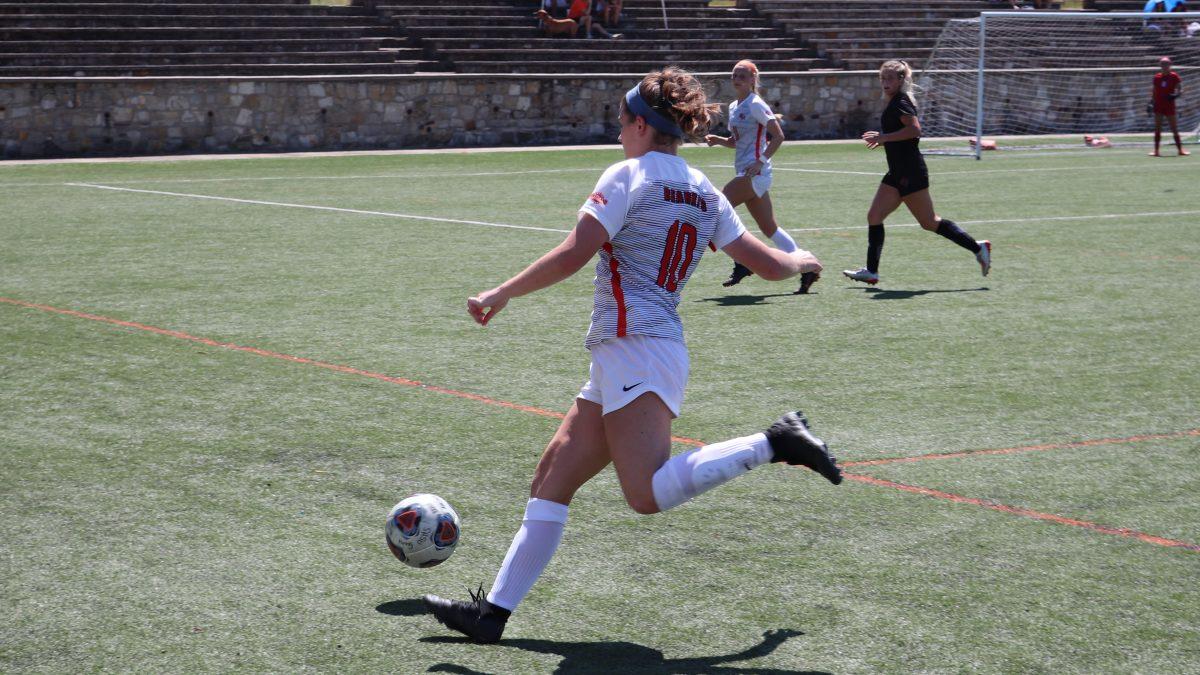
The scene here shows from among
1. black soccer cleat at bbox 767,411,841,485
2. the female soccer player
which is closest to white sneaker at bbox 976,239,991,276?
the female soccer player

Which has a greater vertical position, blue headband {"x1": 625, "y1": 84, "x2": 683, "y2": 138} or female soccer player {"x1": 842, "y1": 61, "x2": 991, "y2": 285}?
blue headband {"x1": 625, "y1": 84, "x2": 683, "y2": 138}

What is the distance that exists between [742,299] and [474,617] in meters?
7.48

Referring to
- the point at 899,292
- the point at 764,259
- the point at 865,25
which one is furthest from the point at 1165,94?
the point at 764,259

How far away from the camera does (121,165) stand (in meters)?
26.1

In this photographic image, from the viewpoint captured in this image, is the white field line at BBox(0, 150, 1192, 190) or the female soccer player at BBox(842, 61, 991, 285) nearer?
the female soccer player at BBox(842, 61, 991, 285)

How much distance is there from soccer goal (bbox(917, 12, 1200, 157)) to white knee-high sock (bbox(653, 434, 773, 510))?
1306 inches

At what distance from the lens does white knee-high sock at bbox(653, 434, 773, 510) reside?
14.3 feet

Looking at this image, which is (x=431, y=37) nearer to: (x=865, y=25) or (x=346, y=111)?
(x=346, y=111)

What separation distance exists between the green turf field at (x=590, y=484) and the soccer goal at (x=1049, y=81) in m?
23.1

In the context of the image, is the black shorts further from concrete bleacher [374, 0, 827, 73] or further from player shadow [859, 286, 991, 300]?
concrete bleacher [374, 0, 827, 73]

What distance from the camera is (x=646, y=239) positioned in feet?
Answer: 14.9

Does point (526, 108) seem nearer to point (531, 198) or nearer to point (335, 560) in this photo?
point (531, 198)

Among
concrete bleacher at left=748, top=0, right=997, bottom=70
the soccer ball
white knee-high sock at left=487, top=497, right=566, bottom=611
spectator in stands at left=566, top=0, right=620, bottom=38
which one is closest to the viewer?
white knee-high sock at left=487, top=497, right=566, bottom=611

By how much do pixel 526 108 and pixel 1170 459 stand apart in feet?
89.4
